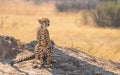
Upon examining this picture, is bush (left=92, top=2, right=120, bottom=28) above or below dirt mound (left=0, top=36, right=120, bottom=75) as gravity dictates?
below

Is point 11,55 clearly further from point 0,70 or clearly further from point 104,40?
point 104,40

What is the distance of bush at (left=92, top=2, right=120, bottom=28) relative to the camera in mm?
32625

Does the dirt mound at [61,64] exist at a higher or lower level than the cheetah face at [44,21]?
lower

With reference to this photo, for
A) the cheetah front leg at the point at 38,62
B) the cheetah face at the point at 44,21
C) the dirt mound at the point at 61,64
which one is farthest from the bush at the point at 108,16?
the cheetah face at the point at 44,21

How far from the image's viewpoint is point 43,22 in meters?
10.1

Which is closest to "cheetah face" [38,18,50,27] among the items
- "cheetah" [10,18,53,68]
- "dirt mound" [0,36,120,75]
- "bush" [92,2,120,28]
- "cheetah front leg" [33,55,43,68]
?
"cheetah" [10,18,53,68]

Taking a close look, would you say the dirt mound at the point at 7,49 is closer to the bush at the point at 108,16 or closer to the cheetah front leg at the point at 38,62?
the cheetah front leg at the point at 38,62

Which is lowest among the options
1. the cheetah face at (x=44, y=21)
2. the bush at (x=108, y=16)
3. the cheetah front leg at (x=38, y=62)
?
the bush at (x=108, y=16)

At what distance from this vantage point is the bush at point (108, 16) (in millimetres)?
32625

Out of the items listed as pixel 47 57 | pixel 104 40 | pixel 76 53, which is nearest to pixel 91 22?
pixel 104 40

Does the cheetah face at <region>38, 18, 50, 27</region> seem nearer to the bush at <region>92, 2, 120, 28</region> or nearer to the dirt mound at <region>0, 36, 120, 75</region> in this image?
the dirt mound at <region>0, 36, 120, 75</region>

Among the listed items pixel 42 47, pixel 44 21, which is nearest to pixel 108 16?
pixel 42 47

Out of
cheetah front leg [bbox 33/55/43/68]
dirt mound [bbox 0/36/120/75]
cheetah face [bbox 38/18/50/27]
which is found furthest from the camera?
cheetah front leg [bbox 33/55/43/68]

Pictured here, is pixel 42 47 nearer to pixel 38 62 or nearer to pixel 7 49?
pixel 38 62
